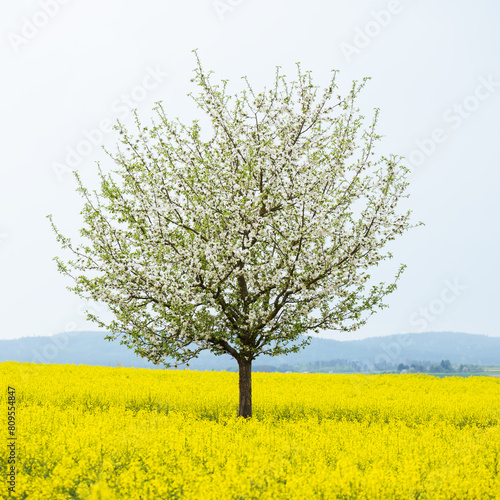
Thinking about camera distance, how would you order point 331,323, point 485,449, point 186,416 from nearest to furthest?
point 485,449 → point 331,323 → point 186,416

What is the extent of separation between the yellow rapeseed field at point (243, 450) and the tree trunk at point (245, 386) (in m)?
1.05

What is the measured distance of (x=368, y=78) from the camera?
59.9ft

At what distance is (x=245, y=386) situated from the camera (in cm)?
1933

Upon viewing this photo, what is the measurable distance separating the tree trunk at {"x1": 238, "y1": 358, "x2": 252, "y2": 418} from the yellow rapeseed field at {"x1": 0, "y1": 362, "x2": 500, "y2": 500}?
1.05 meters

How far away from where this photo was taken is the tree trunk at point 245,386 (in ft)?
62.4

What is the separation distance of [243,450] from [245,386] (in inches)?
283

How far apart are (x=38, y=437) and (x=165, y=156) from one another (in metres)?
10.2

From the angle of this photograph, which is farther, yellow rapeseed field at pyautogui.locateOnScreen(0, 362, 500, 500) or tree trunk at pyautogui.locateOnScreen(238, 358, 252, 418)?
tree trunk at pyautogui.locateOnScreen(238, 358, 252, 418)

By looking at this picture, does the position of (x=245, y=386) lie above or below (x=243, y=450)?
above

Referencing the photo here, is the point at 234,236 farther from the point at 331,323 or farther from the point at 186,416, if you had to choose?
the point at 186,416

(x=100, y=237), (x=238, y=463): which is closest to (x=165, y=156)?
(x=100, y=237)

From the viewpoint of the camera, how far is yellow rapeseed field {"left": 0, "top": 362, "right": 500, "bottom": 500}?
32.0 feet

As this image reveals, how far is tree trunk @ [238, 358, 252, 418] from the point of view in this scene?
62.4ft

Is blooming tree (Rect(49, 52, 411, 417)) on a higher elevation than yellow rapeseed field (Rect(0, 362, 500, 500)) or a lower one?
higher
